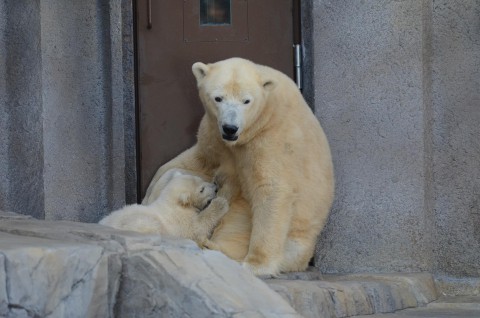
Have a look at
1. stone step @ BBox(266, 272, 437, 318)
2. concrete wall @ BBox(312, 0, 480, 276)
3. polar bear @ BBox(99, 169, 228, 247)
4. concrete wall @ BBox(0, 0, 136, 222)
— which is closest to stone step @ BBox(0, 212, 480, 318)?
stone step @ BBox(266, 272, 437, 318)

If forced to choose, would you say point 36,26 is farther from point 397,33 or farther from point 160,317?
point 160,317

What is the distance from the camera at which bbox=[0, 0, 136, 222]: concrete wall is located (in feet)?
21.4

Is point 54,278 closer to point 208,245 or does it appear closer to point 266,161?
point 208,245

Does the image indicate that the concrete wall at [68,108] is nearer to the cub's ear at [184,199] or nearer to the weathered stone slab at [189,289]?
the cub's ear at [184,199]

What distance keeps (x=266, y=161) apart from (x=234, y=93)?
0.40m

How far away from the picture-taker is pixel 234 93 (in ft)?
19.9

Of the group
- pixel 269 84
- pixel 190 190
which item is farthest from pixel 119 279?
pixel 269 84

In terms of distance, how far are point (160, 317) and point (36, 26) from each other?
3.05 meters

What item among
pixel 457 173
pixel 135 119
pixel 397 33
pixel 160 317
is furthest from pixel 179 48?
pixel 160 317

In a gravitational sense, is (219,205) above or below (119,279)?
below

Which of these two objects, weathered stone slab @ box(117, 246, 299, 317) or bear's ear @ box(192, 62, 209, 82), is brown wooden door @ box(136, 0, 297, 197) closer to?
bear's ear @ box(192, 62, 209, 82)

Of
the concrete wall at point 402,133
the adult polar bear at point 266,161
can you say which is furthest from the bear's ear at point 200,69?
the concrete wall at point 402,133

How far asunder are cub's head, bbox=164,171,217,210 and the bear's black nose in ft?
1.34

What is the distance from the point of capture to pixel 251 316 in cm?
391
